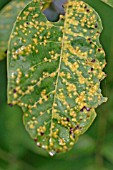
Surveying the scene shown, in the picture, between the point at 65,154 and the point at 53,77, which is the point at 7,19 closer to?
the point at 53,77

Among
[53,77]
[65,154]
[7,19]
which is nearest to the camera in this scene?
[53,77]

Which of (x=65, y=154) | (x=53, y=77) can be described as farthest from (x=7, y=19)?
(x=65, y=154)

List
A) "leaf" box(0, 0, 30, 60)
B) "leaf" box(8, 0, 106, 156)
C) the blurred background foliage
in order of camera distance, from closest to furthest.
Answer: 1. "leaf" box(8, 0, 106, 156)
2. "leaf" box(0, 0, 30, 60)
3. the blurred background foliage

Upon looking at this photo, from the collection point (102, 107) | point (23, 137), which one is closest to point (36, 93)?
point (102, 107)

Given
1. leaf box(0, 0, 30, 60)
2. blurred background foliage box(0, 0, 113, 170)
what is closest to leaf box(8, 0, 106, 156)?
leaf box(0, 0, 30, 60)

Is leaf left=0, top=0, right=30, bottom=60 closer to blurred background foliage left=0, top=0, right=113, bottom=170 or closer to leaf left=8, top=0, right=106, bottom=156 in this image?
leaf left=8, top=0, right=106, bottom=156

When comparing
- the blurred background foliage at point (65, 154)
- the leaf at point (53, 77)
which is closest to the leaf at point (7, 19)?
the leaf at point (53, 77)

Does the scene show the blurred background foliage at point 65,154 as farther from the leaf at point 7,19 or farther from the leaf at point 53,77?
the leaf at point 53,77
